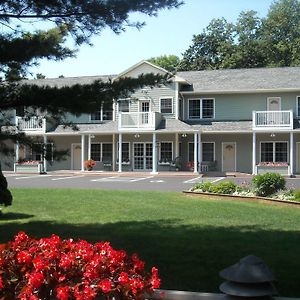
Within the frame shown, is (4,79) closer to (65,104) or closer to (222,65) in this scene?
(65,104)

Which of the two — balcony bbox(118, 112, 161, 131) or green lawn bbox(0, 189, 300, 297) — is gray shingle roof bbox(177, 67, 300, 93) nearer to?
balcony bbox(118, 112, 161, 131)

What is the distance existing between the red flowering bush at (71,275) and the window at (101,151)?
105ft

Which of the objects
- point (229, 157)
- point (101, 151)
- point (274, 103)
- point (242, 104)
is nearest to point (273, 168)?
point (229, 157)

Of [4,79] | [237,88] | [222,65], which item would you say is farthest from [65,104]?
[222,65]

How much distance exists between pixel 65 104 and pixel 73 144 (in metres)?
A: 29.4

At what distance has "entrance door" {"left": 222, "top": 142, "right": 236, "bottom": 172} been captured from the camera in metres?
34.2

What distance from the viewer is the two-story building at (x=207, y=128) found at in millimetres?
32906

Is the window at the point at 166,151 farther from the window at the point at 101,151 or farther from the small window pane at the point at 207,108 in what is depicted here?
the window at the point at 101,151

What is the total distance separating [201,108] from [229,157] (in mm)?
3953

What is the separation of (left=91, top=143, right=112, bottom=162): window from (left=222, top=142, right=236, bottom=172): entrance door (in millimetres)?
7966

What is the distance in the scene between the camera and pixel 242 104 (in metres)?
34.5

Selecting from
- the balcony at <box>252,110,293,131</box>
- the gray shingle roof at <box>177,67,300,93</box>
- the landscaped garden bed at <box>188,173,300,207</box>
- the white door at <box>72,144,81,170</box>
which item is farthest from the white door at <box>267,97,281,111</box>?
the landscaped garden bed at <box>188,173,300,207</box>

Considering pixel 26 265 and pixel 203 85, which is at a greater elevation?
pixel 203 85

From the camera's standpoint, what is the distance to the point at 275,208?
14984mm
